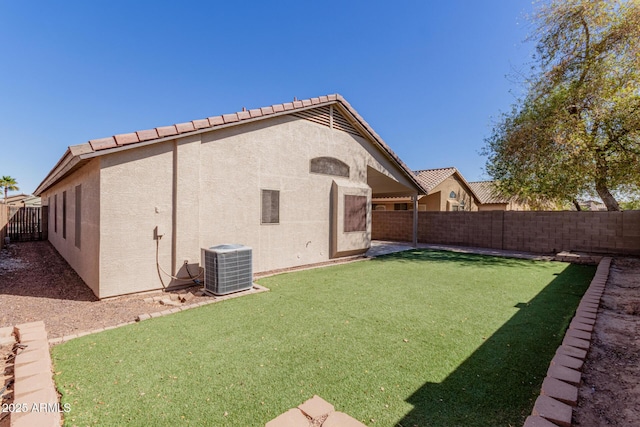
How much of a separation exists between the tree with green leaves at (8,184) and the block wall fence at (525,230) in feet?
A: 173

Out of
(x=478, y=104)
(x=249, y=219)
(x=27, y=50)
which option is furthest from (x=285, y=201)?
(x=478, y=104)

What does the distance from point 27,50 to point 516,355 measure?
61.1 ft

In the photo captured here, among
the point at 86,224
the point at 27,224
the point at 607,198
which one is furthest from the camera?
the point at 27,224

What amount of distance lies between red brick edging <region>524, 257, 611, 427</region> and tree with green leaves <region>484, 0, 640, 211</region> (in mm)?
11607

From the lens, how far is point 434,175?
2525 cm

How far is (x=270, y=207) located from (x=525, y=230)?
531 inches

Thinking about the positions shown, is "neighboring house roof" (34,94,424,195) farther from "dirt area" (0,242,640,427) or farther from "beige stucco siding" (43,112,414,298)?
"dirt area" (0,242,640,427)

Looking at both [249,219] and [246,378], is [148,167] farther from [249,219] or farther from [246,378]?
[246,378]

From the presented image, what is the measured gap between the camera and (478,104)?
18.4 m

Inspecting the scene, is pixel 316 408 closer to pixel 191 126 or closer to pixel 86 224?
pixel 191 126

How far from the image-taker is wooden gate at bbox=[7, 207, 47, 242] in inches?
680

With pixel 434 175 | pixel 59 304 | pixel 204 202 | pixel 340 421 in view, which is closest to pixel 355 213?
pixel 204 202

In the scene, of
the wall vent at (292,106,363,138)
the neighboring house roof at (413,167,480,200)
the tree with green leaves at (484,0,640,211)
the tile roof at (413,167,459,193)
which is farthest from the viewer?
the tile roof at (413,167,459,193)

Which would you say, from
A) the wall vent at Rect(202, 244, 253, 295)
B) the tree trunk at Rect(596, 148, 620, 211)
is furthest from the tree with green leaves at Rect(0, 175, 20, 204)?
the tree trunk at Rect(596, 148, 620, 211)
